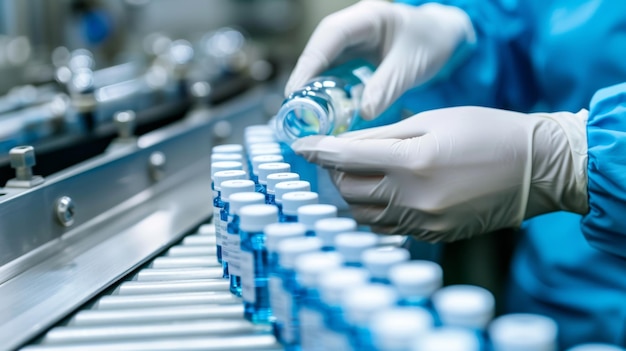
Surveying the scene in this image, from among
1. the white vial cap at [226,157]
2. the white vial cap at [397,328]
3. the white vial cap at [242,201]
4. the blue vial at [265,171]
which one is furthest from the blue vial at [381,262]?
the white vial cap at [226,157]

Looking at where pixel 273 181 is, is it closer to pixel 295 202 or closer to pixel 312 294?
pixel 295 202

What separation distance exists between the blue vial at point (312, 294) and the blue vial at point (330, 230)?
61mm

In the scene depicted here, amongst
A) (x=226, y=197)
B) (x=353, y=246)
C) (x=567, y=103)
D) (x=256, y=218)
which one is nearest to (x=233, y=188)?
(x=226, y=197)

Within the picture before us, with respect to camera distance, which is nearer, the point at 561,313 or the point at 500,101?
the point at 561,313

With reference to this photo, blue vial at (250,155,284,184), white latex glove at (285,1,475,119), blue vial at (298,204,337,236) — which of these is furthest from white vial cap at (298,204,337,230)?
white latex glove at (285,1,475,119)

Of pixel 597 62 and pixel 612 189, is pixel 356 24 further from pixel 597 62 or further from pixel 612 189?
pixel 612 189

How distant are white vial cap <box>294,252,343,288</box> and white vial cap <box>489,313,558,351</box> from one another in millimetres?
193

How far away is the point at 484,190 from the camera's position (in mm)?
1024

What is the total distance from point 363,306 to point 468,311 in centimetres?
10

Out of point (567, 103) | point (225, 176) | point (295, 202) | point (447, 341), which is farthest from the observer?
point (567, 103)

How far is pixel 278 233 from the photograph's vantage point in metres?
0.83

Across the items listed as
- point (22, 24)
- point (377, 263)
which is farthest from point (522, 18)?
→ point (22, 24)

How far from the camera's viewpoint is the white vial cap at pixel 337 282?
0.71 metres

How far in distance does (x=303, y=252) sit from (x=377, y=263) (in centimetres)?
9
